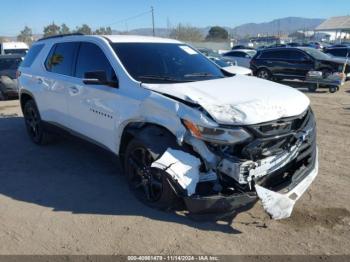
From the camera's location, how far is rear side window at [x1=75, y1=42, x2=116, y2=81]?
4852mm

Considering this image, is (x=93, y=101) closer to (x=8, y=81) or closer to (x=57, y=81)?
(x=57, y=81)

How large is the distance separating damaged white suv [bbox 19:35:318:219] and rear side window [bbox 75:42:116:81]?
0.05ft

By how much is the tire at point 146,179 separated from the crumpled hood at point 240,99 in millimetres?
699

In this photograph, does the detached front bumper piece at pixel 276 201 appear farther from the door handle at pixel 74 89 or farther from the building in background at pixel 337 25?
the building in background at pixel 337 25

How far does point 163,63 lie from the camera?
499cm

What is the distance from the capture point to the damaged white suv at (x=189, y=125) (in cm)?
363

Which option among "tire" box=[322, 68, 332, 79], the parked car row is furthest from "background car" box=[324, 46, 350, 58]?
"tire" box=[322, 68, 332, 79]

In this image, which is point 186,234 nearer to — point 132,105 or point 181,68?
point 132,105

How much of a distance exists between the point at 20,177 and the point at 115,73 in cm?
214

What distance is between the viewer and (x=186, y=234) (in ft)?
12.5

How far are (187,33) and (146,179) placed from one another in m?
74.3

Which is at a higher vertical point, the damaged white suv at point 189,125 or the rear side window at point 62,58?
the rear side window at point 62,58

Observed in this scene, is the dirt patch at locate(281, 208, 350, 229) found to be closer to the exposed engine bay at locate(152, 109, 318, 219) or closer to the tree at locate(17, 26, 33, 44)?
the exposed engine bay at locate(152, 109, 318, 219)

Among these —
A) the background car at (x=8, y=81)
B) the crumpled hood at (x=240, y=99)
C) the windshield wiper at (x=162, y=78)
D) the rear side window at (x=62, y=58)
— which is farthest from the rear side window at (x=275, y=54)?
the windshield wiper at (x=162, y=78)
